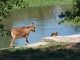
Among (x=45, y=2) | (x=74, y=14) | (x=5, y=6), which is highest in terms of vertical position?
(x=5, y=6)

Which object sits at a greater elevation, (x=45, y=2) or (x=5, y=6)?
(x=5, y=6)

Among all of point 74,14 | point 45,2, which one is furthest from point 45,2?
point 74,14

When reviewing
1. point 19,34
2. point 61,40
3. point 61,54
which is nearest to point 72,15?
point 19,34

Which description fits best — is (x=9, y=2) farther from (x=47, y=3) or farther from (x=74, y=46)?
(x=47, y=3)

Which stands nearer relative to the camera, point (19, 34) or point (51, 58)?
point (51, 58)

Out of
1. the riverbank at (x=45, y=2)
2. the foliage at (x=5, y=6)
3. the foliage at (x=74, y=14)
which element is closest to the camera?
the foliage at (x=5, y=6)

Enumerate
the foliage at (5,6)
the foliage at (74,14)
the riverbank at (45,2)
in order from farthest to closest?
the riverbank at (45,2)
the foliage at (74,14)
the foliage at (5,6)

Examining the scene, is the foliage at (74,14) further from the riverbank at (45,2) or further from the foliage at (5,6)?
the riverbank at (45,2)

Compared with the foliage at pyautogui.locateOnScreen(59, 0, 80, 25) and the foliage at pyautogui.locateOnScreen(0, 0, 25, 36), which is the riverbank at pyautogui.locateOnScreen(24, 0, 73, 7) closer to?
the foliage at pyautogui.locateOnScreen(59, 0, 80, 25)

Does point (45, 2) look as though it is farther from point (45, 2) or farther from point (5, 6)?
point (5, 6)

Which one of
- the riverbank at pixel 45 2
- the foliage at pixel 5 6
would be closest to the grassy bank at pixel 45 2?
the riverbank at pixel 45 2

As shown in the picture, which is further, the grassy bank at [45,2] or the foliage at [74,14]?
the grassy bank at [45,2]

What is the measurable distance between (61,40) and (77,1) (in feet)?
22.5

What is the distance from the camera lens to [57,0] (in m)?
58.7
